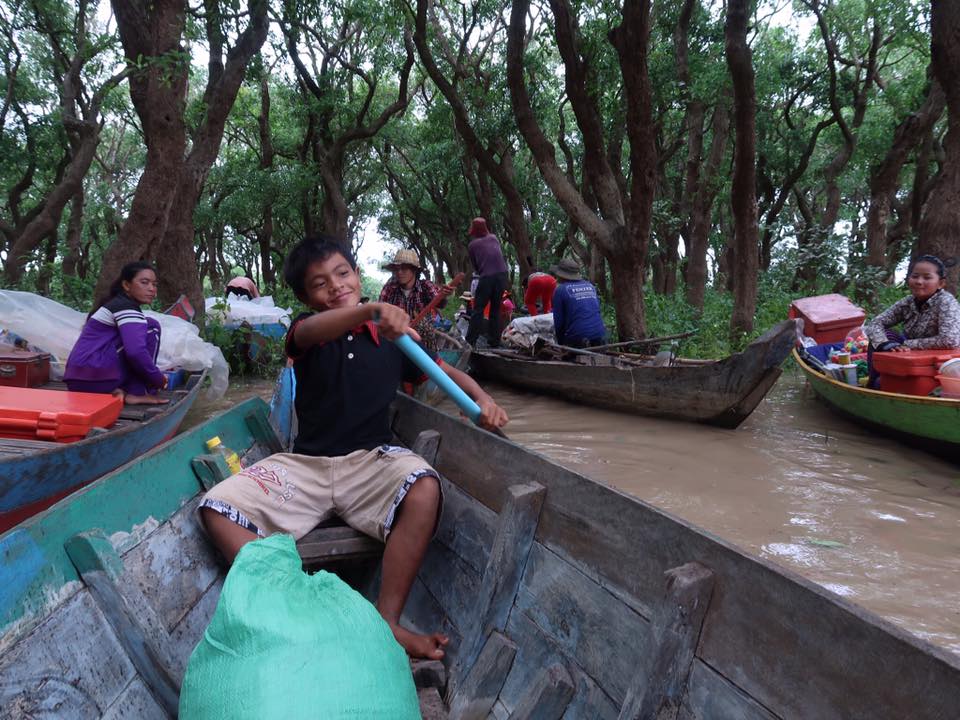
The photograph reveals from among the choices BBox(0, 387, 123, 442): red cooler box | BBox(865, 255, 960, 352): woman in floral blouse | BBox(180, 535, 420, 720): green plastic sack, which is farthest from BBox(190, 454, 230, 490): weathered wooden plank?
BBox(865, 255, 960, 352): woman in floral blouse

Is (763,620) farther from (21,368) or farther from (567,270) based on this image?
(567,270)

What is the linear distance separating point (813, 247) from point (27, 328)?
1133 centimetres

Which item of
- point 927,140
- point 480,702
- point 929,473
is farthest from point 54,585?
point 927,140

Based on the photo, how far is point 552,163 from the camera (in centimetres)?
827

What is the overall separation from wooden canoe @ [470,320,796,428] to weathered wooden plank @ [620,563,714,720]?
12.8 ft

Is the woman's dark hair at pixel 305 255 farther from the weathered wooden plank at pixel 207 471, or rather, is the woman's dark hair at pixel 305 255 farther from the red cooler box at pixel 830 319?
the red cooler box at pixel 830 319

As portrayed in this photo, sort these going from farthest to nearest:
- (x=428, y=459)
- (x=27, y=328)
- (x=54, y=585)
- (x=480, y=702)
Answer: (x=27, y=328), (x=428, y=459), (x=480, y=702), (x=54, y=585)

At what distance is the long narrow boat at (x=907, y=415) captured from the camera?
166 inches

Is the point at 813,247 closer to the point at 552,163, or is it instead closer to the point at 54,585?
the point at 552,163

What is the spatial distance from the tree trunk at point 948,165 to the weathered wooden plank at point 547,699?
6.60 m

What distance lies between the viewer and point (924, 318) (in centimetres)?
493

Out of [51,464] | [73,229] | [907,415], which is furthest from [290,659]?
[73,229]

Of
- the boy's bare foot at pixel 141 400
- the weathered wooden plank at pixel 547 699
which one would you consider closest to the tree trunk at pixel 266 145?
the boy's bare foot at pixel 141 400

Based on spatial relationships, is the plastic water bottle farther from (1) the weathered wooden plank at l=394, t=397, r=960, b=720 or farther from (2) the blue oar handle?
(1) the weathered wooden plank at l=394, t=397, r=960, b=720
